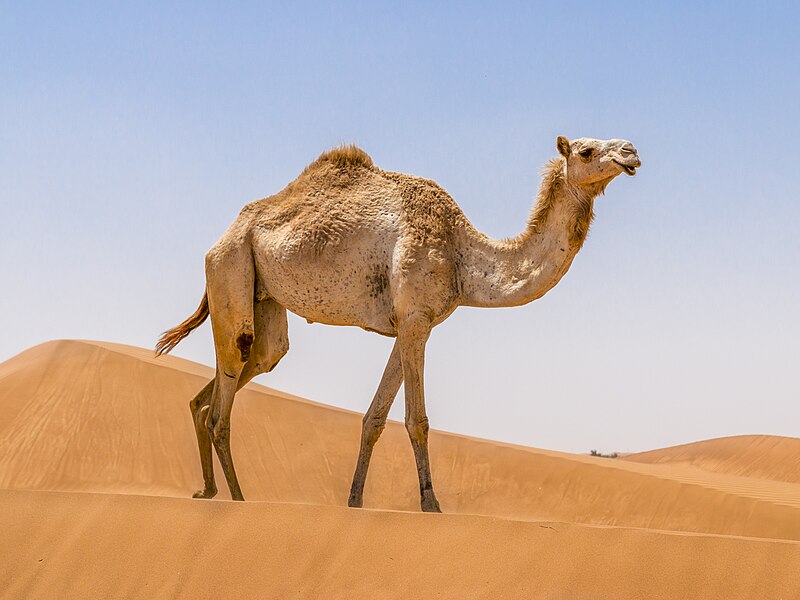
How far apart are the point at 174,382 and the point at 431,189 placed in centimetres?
945

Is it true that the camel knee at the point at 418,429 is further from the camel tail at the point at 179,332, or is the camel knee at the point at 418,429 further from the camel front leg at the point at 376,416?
the camel tail at the point at 179,332

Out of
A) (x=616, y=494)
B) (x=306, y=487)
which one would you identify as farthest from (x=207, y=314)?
(x=616, y=494)

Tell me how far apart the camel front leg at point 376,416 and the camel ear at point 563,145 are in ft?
7.28

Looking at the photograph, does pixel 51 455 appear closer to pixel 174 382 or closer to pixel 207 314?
pixel 174 382

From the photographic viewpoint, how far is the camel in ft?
30.7

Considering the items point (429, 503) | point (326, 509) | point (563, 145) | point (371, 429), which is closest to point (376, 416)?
point (371, 429)

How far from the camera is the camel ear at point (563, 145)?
31.1ft

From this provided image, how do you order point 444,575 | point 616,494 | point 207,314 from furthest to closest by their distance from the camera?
1. point 616,494
2. point 207,314
3. point 444,575

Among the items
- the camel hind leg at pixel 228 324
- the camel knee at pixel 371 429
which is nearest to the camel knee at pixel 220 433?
the camel hind leg at pixel 228 324

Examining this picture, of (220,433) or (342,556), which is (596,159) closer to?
(342,556)

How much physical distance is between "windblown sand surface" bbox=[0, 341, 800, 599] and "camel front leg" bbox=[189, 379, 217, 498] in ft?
4.11

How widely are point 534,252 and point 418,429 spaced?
70.8 inches

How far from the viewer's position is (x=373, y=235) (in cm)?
989

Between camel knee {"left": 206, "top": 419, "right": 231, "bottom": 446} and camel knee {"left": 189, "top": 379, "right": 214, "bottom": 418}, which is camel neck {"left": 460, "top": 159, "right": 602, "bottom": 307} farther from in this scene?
camel knee {"left": 189, "top": 379, "right": 214, "bottom": 418}
